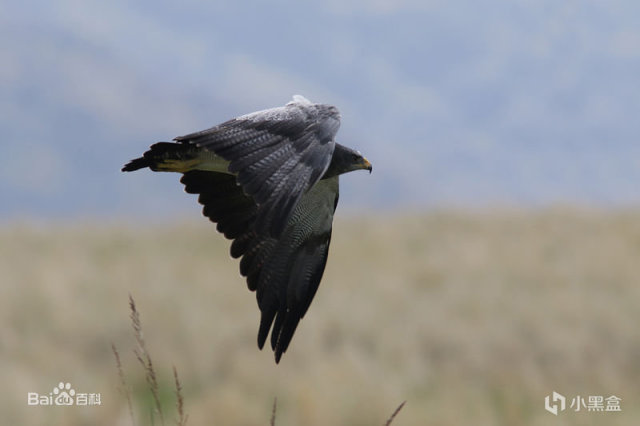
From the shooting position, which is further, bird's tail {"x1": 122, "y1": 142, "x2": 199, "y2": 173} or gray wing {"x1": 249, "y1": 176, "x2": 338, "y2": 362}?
gray wing {"x1": 249, "y1": 176, "x2": 338, "y2": 362}

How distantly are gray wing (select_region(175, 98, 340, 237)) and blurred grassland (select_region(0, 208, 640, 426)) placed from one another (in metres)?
6.96

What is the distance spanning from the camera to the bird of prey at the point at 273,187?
414cm

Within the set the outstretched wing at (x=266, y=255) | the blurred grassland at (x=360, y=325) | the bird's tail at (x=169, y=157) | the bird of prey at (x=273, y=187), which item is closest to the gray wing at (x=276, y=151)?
the bird of prey at (x=273, y=187)

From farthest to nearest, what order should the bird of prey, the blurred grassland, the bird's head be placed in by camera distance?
the blurred grassland
the bird's head
the bird of prey

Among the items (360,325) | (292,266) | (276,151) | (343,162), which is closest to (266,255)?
(292,266)

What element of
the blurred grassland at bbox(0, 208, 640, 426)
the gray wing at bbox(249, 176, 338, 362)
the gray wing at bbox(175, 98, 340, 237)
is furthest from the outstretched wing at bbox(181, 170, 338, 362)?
the blurred grassland at bbox(0, 208, 640, 426)

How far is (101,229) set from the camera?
63.6ft

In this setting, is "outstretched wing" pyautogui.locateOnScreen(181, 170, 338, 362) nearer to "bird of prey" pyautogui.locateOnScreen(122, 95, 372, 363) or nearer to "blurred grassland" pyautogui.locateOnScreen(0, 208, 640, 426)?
"bird of prey" pyautogui.locateOnScreen(122, 95, 372, 363)

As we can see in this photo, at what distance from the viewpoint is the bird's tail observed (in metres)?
4.95

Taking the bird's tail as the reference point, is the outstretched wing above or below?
below

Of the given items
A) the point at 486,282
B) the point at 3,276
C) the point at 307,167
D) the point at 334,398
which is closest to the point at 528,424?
the point at 334,398

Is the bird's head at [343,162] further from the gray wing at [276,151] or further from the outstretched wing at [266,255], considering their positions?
the gray wing at [276,151]

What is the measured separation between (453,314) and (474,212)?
5431 mm

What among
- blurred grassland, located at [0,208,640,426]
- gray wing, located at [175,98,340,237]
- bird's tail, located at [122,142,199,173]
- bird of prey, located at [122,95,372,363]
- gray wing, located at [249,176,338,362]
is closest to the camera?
gray wing, located at [175,98,340,237]
